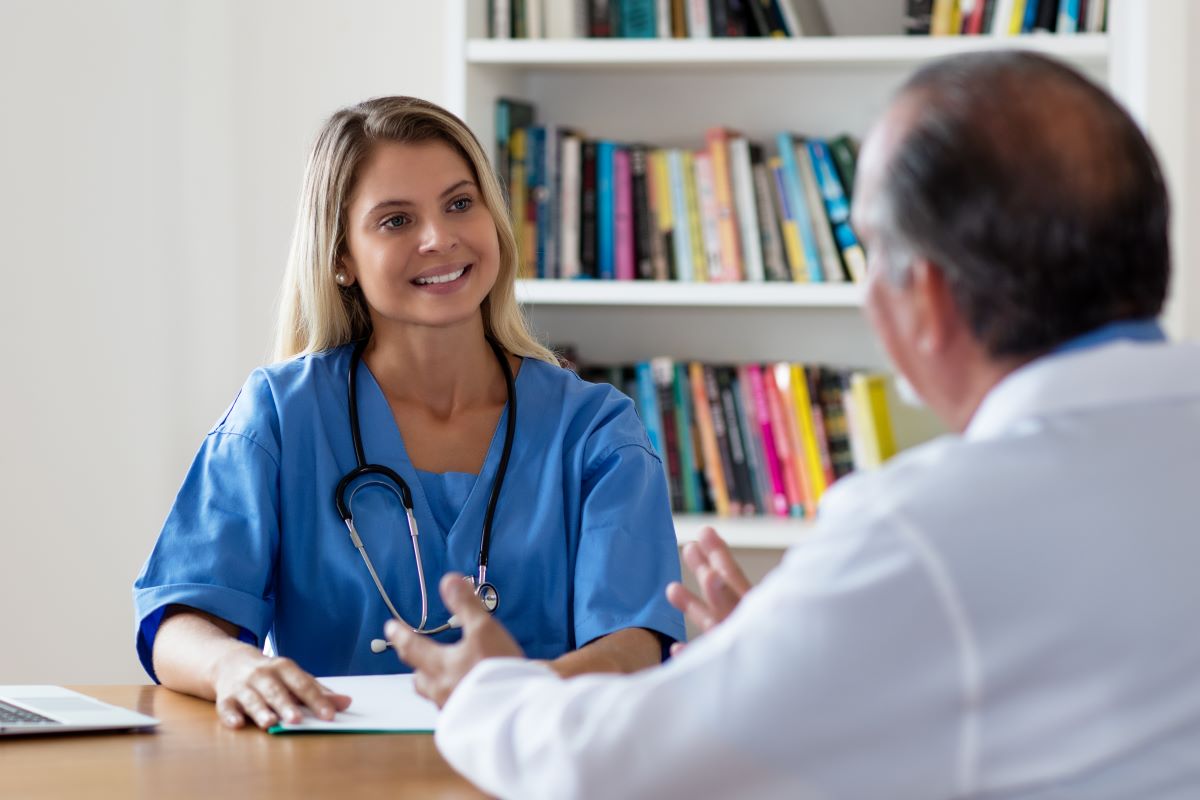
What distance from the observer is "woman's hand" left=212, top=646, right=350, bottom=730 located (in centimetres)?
122

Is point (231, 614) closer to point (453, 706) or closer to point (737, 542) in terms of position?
point (453, 706)

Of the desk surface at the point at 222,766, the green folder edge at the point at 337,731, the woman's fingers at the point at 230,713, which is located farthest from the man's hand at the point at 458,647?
the woman's fingers at the point at 230,713

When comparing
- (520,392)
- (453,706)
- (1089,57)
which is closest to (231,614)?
(520,392)

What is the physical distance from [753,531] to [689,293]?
1.47 ft

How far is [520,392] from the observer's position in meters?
1.73

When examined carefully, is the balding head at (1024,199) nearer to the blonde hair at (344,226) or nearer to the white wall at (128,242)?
the blonde hair at (344,226)

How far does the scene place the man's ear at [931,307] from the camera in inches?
30.7

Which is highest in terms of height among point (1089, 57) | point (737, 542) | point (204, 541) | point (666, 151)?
point (1089, 57)

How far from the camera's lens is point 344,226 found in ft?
5.87

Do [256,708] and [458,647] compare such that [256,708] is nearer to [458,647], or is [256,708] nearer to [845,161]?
[458,647]

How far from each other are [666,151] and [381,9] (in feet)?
2.11

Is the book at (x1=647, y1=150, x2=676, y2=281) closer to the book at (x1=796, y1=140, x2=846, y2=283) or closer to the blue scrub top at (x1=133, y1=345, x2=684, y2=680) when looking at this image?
the book at (x1=796, y1=140, x2=846, y2=283)

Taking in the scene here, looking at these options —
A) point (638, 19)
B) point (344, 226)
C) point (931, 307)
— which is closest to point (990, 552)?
point (931, 307)

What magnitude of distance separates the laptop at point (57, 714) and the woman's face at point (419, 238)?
0.62 m
